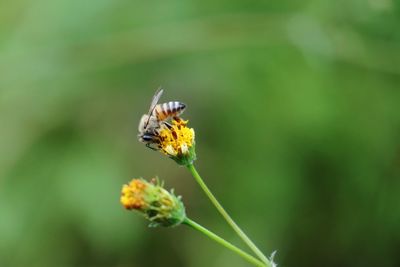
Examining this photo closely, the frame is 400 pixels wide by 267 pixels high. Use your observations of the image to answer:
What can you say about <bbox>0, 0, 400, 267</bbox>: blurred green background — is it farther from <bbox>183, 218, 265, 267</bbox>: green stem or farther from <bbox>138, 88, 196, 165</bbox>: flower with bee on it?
<bbox>183, 218, 265, 267</bbox>: green stem

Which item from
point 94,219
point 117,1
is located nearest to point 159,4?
point 117,1

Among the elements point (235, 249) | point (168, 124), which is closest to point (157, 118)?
point (168, 124)

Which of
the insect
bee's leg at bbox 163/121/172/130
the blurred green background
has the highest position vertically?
the blurred green background

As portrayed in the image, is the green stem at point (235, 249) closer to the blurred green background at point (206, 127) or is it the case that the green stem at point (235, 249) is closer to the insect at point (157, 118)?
the insect at point (157, 118)

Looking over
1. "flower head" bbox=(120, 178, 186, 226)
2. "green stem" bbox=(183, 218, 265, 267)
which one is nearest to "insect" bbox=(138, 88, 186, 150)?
"flower head" bbox=(120, 178, 186, 226)

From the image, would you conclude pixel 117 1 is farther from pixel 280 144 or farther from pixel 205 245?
pixel 205 245
